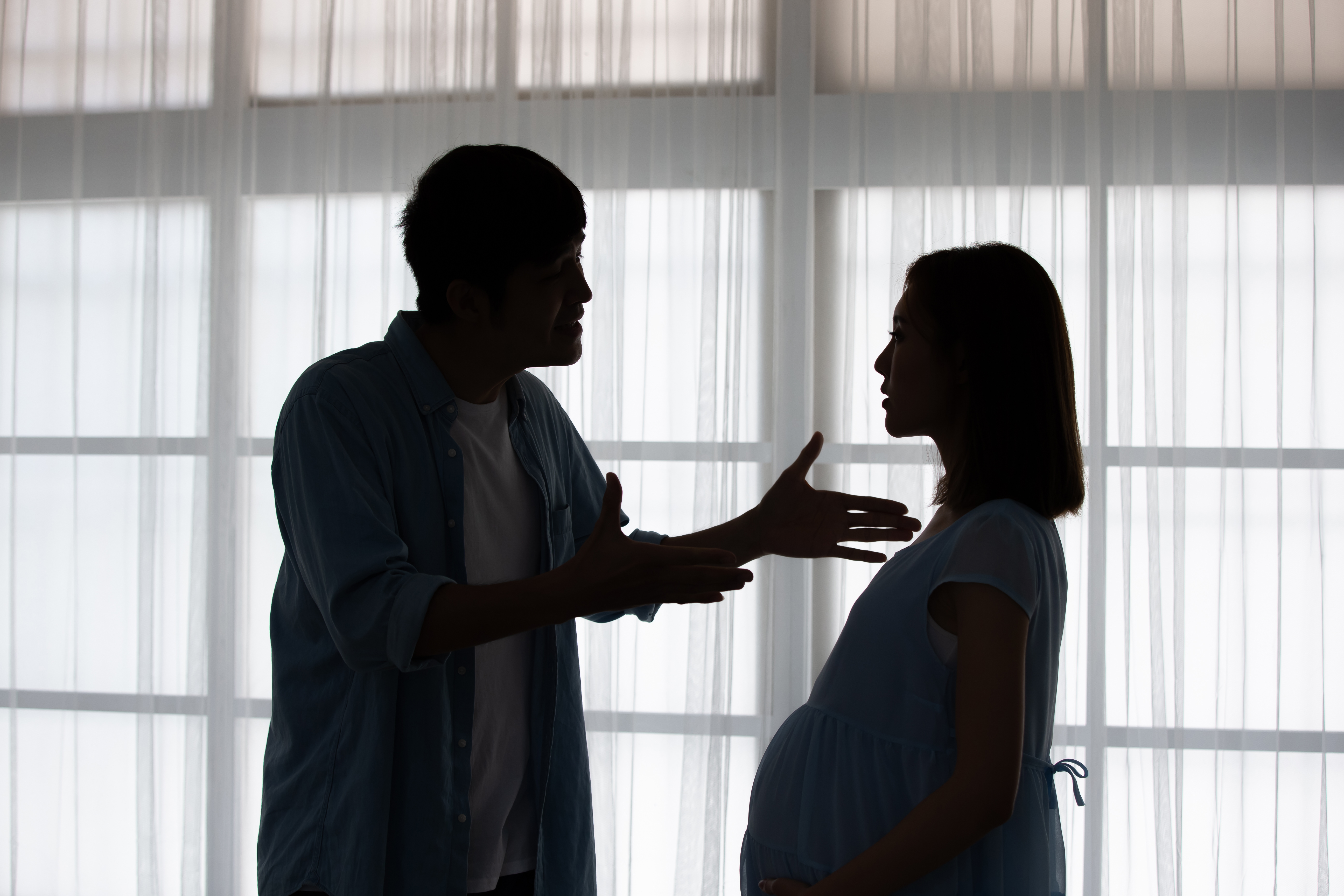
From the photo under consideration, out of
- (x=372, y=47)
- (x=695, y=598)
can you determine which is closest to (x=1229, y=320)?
(x=695, y=598)

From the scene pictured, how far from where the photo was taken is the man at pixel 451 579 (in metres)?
1.09

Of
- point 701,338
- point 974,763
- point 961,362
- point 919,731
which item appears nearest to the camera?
point 974,763

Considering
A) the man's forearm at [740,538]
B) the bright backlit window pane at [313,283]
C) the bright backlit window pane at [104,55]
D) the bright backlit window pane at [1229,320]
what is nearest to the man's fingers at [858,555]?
the man's forearm at [740,538]

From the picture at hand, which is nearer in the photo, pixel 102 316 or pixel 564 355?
pixel 564 355

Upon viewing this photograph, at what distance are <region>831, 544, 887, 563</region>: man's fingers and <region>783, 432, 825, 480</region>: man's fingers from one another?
0.14m

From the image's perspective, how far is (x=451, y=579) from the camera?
1.20m

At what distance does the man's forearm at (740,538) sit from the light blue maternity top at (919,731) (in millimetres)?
331

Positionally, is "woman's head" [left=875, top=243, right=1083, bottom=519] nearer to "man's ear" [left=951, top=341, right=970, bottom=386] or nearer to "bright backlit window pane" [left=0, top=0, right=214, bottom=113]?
"man's ear" [left=951, top=341, right=970, bottom=386]

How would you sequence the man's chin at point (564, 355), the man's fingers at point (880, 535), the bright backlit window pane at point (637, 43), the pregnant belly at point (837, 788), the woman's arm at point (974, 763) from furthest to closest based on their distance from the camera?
the bright backlit window pane at point (637, 43) → the man's fingers at point (880, 535) → the man's chin at point (564, 355) → the pregnant belly at point (837, 788) → the woman's arm at point (974, 763)

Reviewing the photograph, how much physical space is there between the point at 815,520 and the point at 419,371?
0.70 m

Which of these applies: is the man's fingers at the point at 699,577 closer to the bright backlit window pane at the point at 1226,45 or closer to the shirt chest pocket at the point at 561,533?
the shirt chest pocket at the point at 561,533

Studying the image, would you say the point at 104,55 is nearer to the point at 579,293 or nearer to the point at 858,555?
the point at 579,293

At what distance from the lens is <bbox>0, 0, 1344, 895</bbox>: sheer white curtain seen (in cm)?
242

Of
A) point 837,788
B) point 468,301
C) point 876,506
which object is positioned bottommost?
point 837,788
